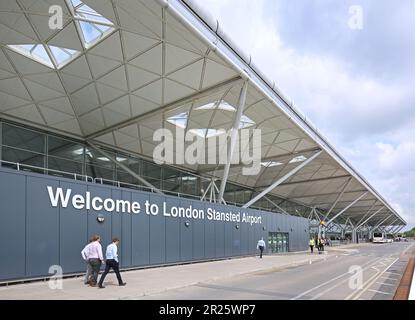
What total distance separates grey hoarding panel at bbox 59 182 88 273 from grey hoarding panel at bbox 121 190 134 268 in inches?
81.5

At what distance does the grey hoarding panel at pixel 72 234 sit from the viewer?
14727 mm

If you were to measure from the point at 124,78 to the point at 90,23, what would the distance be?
14.2 feet

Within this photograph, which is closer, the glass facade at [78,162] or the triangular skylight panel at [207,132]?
the glass facade at [78,162]

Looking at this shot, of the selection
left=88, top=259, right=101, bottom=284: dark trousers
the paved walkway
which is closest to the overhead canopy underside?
left=88, top=259, right=101, bottom=284: dark trousers

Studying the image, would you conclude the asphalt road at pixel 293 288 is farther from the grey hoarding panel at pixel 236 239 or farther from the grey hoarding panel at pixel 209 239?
the grey hoarding panel at pixel 236 239

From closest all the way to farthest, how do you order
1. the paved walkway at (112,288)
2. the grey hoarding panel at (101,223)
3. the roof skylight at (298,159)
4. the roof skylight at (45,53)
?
1. the paved walkway at (112,288)
2. the grey hoarding panel at (101,223)
3. the roof skylight at (45,53)
4. the roof skylight at (298,159)

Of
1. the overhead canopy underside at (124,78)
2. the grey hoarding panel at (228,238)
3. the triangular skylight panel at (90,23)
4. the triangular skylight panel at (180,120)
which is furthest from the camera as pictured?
the triangular skylight panel at (180,120)

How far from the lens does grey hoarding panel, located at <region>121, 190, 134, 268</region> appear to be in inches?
687

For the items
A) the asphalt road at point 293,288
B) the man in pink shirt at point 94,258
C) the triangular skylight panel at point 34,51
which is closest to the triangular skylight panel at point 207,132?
the triangular skylight panel at point 34,51

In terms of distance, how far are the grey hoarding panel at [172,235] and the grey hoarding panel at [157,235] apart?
1.01 feet

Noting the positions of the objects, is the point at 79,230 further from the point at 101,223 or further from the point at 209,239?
the point at 209,239

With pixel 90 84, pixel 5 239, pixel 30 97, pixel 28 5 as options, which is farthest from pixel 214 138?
pixel 5 239

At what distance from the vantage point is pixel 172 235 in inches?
823

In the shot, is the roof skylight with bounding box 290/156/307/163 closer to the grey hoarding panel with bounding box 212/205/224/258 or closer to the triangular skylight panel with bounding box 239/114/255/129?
the triangular skylight panel with bounding box 239/114/255/129
